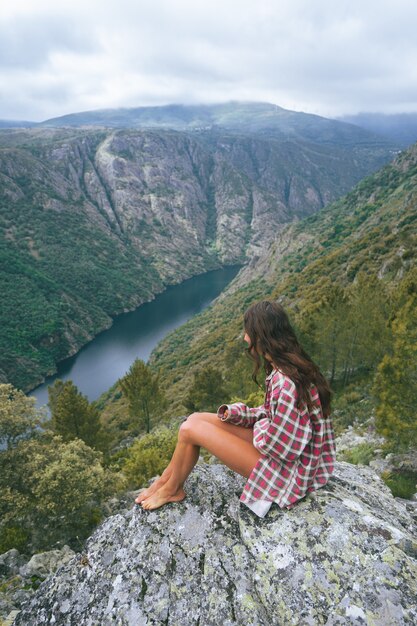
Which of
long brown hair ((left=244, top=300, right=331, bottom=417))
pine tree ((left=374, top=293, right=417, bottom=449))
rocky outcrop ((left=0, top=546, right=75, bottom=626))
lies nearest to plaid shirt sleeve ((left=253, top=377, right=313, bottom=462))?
long brown hair ((left=244, top=300, right=331, bottom=417))

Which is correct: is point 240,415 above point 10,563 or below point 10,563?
above

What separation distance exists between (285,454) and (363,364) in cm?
2786

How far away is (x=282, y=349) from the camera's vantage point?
14.0 ft

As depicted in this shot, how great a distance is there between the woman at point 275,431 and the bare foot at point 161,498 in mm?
19

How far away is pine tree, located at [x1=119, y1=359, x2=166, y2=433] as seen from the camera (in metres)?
33.7

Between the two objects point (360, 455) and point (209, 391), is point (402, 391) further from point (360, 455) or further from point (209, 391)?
point (209, 391)

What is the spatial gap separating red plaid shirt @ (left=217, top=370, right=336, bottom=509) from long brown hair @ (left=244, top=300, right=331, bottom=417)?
3.7 inches

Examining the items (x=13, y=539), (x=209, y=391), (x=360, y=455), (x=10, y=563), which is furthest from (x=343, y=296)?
(x=10, y=563)

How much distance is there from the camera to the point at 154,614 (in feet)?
12.6

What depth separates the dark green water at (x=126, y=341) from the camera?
297ft

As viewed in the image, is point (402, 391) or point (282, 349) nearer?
point (282, 349)

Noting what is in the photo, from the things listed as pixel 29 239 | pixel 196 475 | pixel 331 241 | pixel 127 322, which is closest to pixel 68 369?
pixel 127 322

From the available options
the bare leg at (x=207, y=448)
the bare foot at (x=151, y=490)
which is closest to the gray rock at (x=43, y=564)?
the bare foot at (x=151, y=490)

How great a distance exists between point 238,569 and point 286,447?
56.2 inches
